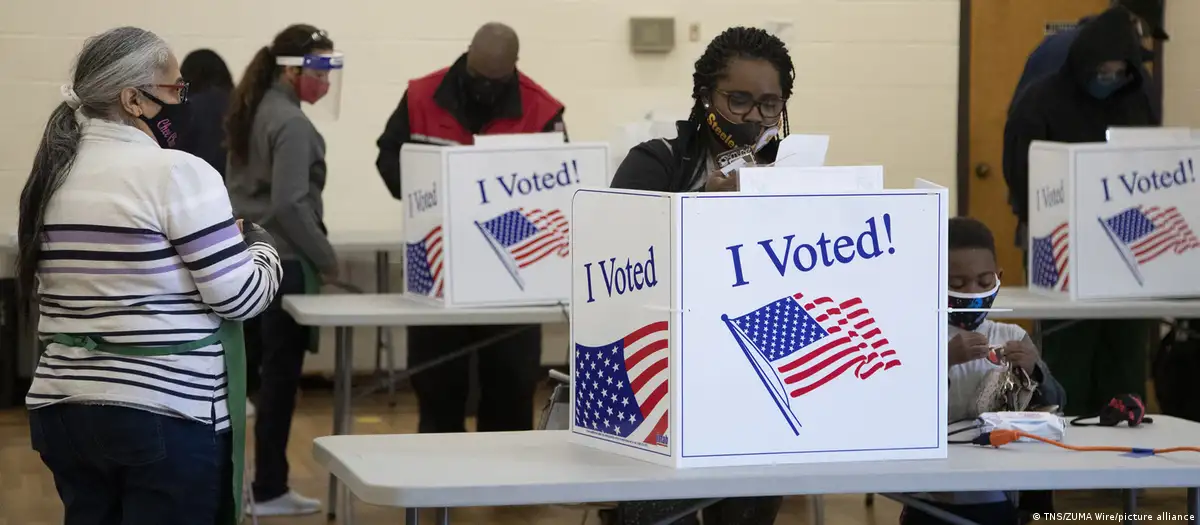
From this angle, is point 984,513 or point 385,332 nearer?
point 984,513

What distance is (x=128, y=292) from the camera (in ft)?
6.94

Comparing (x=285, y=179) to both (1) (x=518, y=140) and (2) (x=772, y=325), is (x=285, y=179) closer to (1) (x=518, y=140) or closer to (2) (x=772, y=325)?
(1) (x=518, y=140)

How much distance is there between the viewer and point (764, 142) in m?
2.26

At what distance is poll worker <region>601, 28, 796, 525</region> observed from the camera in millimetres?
2285

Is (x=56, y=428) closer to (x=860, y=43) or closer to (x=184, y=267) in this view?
(x=184, y=267)

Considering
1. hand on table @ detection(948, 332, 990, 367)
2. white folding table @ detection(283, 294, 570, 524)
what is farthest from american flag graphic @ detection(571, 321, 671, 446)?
white folding table @ detection(283, 294, 570, 524)

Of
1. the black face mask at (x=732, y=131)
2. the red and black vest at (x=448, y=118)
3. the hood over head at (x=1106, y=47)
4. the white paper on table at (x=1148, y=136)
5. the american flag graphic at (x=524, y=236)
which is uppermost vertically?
the hood over head at (x=1106, y=47)

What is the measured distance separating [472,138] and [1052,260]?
63.9 inches

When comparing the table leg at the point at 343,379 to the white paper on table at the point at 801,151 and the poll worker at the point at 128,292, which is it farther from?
the white paper on table at the point at 801,151

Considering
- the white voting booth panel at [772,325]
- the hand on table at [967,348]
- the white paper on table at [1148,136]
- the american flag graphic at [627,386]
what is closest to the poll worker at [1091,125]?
the white paper on table at [1148,136]

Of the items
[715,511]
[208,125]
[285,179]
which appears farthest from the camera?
[208,125]

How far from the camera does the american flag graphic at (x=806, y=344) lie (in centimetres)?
191

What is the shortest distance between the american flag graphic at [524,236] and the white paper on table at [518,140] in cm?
17

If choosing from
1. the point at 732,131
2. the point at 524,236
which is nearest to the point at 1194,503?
the point at 732,131
